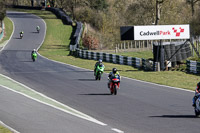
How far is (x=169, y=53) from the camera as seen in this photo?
3784 centimetres

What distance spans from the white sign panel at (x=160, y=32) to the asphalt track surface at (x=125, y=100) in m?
6.80

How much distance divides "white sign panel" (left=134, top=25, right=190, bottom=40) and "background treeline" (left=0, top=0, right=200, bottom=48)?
31.0m

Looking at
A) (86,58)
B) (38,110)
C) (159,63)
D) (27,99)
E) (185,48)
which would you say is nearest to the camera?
(38,110)

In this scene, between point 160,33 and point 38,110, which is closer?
point 38,110

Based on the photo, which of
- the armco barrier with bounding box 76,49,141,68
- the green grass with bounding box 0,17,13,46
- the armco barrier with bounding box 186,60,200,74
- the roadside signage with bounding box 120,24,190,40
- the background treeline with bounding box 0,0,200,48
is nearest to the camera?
the armco barrier with bounding box 186,60,200,74

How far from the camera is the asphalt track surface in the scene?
13.1 meters

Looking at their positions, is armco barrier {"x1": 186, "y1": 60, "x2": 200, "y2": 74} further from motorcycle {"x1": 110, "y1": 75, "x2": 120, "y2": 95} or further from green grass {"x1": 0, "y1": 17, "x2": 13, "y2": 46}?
green grass {"x1": 0, "y1": 17, "x2": 13, "y2": 46}

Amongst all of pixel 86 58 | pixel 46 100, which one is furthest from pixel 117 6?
pixel 46 100

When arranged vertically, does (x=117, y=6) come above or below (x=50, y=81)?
above

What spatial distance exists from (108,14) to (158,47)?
52.5 meters

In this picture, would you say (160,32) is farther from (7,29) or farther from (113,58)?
(7,29)

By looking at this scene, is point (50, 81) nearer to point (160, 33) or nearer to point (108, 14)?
point (160, 33)

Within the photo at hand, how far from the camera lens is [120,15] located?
292ft

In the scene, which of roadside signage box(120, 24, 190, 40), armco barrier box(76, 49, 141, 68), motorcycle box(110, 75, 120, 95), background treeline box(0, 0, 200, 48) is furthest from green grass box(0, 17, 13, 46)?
motorcycle box(110, 75, 120, 95)
